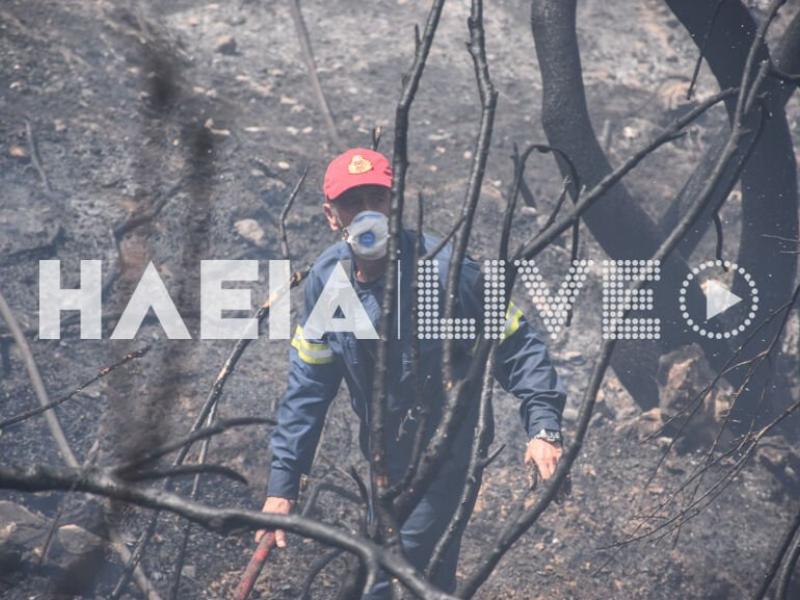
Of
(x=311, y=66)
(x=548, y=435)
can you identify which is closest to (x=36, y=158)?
(x=311, y=66)

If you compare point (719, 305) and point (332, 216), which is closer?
point (332, 216)

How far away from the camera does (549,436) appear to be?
255cm

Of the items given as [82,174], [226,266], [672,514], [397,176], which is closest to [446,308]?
[397,176]

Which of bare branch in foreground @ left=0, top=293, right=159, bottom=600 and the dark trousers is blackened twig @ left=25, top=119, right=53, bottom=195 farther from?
the dark trousers

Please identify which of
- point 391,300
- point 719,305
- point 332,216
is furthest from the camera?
point 719,305

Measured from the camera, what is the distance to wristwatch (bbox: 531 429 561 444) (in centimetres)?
255

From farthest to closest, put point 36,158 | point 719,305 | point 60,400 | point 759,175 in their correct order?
point 36,158 < point 719,305 < point 759,175 < point 60,400

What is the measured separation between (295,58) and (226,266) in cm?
296

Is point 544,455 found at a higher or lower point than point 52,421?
higher

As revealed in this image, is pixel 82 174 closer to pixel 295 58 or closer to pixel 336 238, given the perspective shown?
pixel 336 238

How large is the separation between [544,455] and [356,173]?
130cm

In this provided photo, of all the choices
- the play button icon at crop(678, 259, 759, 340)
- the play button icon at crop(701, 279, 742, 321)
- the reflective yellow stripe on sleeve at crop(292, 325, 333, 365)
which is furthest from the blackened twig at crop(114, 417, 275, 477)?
the play button icon at crop(701, 279, 742, 321)

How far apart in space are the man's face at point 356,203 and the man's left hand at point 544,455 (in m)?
1.07

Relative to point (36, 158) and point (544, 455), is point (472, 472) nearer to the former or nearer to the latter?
point (544, 455)
